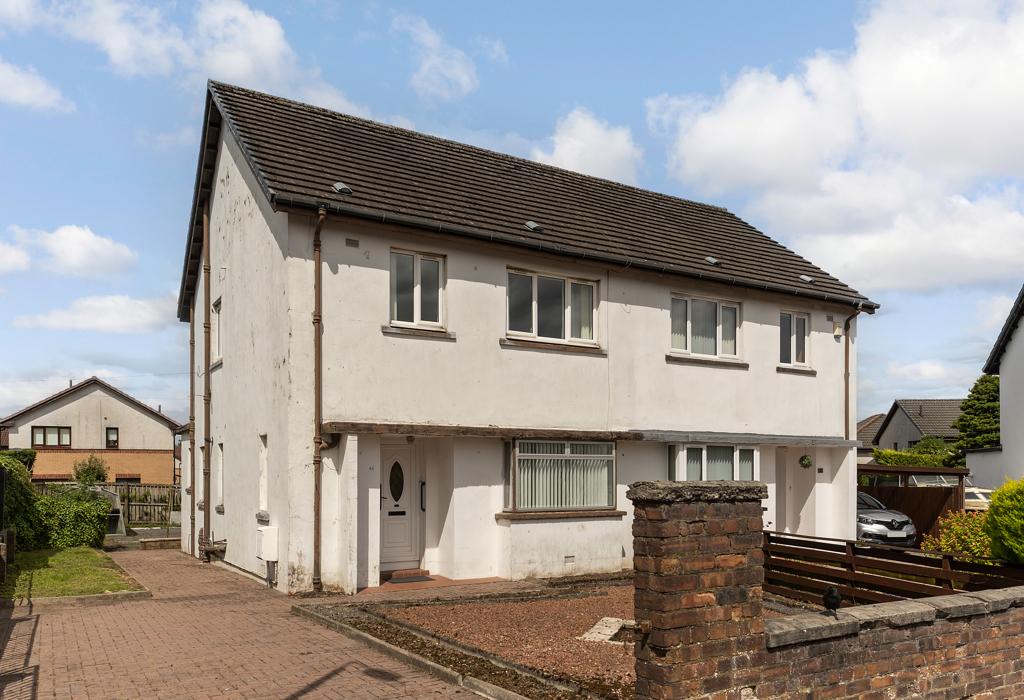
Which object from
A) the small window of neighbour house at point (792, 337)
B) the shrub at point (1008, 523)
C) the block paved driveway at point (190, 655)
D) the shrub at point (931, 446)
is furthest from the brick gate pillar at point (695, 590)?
the shrub at point (931, 446)

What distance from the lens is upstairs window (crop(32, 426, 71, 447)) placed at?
53.8 metres

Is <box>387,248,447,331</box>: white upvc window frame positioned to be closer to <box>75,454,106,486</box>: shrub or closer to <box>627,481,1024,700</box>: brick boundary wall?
<box>627,481,1024,700</box>: brick boundary wall

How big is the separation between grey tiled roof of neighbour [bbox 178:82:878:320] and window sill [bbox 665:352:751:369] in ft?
5.50

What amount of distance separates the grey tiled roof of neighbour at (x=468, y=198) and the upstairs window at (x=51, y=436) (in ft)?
120

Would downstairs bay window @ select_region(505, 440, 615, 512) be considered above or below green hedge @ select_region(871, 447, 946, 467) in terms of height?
above

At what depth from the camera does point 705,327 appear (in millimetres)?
18891

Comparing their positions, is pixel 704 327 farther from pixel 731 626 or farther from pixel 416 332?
pixel 731 626

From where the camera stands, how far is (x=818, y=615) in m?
6.71

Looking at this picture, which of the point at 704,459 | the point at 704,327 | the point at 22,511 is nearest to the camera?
the point at 704,459

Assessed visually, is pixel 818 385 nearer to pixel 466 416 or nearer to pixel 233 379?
pixel 466 416

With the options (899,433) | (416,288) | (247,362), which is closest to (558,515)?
(416,288)

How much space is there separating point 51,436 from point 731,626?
185 feet

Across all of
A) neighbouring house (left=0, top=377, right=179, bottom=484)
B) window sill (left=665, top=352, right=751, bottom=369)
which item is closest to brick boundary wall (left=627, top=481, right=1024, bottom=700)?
window sill (left=665, top=352, right=751, bottom=369)

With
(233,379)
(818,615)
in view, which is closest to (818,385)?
(233,379)
